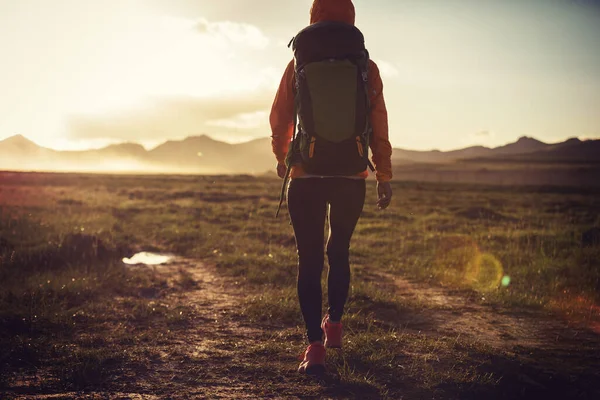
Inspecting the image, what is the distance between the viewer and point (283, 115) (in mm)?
3383

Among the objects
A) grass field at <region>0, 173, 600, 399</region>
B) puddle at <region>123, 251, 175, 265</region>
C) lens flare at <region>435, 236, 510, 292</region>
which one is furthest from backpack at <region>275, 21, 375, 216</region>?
puddle at <region>123, 251, 175, 265</region>

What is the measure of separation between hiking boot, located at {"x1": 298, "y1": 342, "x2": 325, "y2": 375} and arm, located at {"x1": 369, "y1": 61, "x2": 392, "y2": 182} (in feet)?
4.55

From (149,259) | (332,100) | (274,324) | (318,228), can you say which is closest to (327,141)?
(332,100)

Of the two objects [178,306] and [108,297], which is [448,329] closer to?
[178,306]

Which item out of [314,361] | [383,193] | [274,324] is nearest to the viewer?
[314,361]

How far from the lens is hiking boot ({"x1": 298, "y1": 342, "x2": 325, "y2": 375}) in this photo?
3.25 metres

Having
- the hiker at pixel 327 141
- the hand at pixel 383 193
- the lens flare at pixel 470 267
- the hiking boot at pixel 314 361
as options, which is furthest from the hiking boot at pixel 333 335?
the lens flare at pixel 470 267

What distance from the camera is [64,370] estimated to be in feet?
10.8

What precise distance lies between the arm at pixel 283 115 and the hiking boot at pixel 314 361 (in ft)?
4.79

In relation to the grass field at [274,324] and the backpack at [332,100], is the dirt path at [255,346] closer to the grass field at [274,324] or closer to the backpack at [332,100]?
the grass field at [274,324]

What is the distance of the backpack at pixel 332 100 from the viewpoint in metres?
3.15

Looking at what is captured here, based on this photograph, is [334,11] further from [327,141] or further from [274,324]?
[274,324]

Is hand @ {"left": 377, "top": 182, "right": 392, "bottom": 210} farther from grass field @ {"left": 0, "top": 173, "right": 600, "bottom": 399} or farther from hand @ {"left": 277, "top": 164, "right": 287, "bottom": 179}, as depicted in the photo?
grass field @ {"left": 0, "top": 173, "right": 600, "bottom": 399}

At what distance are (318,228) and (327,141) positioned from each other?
26.0 inches
